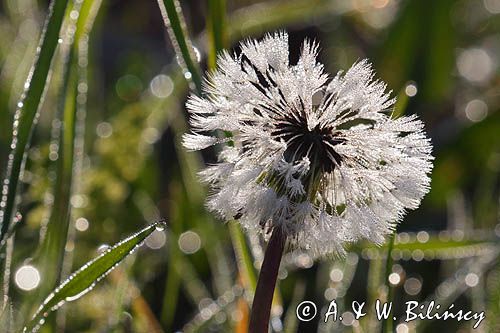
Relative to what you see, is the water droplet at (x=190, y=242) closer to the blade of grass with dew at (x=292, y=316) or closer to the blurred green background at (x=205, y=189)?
the blurred green background at (x=205, y=189)

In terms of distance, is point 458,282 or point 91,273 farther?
point 458,282

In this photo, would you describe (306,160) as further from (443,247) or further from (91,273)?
(443,247)

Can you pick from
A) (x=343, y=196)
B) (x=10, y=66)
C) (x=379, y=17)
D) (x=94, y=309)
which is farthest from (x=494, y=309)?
(x=379, y=17)

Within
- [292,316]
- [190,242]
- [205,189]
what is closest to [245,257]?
[292,316]

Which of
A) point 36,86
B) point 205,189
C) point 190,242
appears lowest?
point 190,242

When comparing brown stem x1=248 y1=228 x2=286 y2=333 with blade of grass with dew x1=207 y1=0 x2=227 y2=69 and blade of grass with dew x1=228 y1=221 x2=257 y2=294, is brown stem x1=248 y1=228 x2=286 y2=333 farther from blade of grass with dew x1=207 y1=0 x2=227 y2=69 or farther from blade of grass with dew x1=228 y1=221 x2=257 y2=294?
blade of grass with dew x1=207 y1=0 x2=227 y2=69

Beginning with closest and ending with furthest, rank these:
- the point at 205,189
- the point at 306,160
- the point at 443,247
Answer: the point at 306,160
the point at 443,247
the point at 205,189
